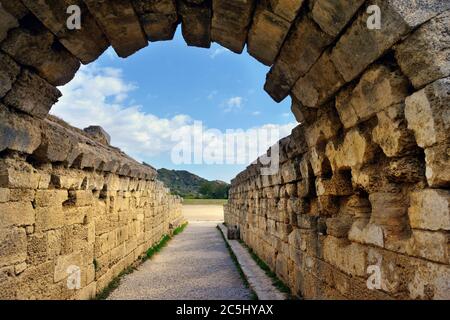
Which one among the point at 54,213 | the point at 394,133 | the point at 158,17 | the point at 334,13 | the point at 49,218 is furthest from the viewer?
the point at 54,213

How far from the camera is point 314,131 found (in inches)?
170

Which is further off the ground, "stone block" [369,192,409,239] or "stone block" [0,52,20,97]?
"stone block" [0,52,20,97]

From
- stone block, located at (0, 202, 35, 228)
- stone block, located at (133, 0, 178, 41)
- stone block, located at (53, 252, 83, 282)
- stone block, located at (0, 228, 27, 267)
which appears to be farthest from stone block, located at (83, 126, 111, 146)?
stone block, located at (133, 0, 178, 41)

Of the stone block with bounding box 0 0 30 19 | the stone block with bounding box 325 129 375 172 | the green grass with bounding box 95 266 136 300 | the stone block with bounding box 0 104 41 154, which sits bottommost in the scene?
the green grass with bounding box 95 266 136 300

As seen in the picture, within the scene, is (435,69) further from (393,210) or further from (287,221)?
(287,221)

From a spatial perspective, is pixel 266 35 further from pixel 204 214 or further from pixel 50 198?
pixel 204 214

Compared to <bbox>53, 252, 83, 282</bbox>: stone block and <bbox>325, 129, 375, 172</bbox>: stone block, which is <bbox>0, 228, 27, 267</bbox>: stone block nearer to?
<bbox>53, 252, 83, 282</bbox>: stone block

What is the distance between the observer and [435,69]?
2.23 m

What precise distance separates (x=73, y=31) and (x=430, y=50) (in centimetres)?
297

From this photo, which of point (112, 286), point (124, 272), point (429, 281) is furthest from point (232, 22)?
point (124, 272)

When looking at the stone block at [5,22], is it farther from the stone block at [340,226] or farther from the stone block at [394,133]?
the stone block at [340,226]

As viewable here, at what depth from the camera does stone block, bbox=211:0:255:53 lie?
330 centimetres

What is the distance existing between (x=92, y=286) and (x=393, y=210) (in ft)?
17.0

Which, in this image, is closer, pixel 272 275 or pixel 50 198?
pixel 50 198
